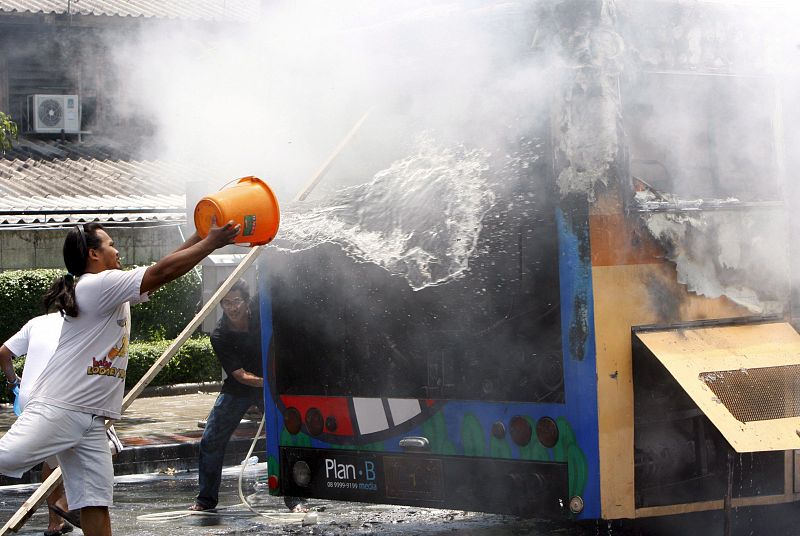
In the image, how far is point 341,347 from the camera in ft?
20.5

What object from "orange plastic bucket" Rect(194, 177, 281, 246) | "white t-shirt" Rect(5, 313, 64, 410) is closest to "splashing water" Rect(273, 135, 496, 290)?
"orange plastic bucket" Rect(194, 177, 281, 246)

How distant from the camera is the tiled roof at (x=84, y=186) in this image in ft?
53.7

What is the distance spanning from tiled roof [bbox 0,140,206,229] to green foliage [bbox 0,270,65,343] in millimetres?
971

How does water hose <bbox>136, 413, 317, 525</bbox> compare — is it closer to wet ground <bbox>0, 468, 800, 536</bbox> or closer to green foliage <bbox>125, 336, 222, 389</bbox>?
wet ground <bbox>0, 468, 800, 536</bbox>

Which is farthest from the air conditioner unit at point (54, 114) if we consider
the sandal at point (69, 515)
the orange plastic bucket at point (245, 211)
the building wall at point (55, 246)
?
the orange plastic bucket at point (245, 211)

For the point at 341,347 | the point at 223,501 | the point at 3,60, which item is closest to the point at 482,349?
the point at 341,347

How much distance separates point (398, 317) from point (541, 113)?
1184 mm

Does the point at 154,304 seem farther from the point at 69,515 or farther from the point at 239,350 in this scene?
the point at 69,515

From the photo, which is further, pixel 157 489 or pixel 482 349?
pixel 157 489

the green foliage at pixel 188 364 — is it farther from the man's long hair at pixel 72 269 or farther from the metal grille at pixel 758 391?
the metal grille at pixel 758 391

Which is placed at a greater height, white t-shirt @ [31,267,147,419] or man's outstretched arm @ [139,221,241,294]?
man's outstretched arm @ [139,221,241,294]

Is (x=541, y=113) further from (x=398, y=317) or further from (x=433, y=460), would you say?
(x=433, y=460)

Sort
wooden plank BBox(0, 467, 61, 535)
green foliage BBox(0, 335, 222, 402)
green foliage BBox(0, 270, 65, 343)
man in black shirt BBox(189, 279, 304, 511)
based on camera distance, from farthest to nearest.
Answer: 1. green foliage BBox(0, 270, 65, 343)
2. green foliage BBox(0, 335, 222, 402)
3. man in black shirt BBox(189, 279, 304, 511)
4. wooden plank BBox(0, 467, 61, 535)

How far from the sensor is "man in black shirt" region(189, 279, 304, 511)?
802cm
